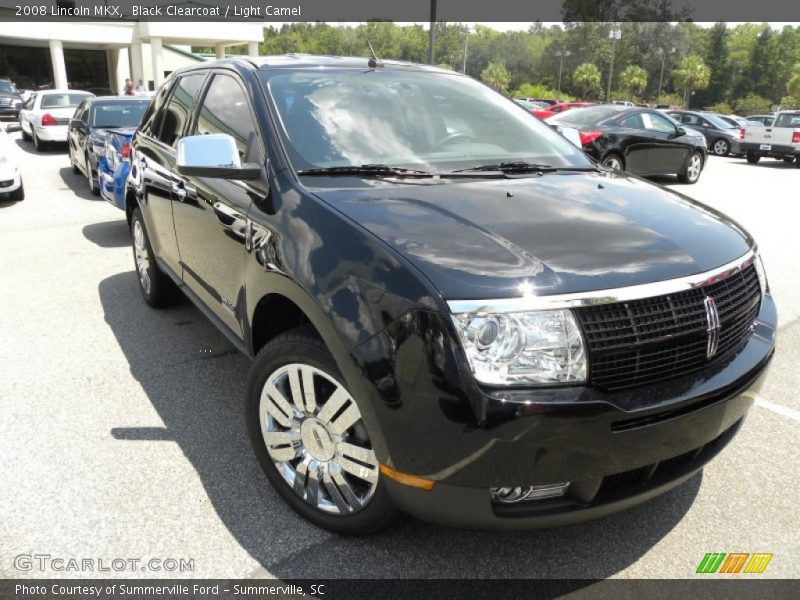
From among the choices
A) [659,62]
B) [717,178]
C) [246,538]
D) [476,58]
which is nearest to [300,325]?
[246,538]

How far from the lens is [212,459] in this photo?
306 centimetres

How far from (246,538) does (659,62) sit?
11223cm

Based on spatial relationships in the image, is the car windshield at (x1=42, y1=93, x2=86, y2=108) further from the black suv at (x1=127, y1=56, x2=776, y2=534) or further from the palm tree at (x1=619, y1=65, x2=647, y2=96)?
the palm tree at (x1=619, y1=65, x2=647, y2=96)

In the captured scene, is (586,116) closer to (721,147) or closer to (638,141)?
(638,141)

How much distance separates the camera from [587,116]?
12.9 metres

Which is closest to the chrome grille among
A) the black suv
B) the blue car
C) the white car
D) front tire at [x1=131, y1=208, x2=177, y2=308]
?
the black suv

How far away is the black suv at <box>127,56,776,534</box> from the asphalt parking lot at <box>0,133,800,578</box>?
23 cm

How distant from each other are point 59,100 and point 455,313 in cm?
1824

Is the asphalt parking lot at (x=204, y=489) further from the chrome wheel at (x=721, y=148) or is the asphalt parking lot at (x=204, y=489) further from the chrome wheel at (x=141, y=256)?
the chrome wheel at (x=721, y=148)

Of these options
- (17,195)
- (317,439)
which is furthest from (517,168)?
(17,195)

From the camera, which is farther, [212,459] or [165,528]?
[212,459]

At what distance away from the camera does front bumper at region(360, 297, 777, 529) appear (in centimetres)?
192

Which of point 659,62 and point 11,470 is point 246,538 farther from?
point 659,62

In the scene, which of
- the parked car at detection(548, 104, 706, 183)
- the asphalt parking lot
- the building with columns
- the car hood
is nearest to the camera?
the car hood
